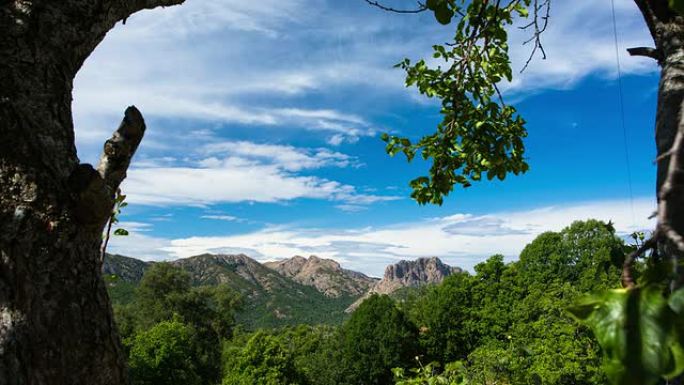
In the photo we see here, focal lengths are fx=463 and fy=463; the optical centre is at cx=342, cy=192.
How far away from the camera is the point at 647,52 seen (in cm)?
257

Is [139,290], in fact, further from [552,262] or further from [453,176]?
[453,176]

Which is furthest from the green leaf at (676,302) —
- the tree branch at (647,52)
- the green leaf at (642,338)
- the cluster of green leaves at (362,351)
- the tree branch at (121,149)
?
the cluster of green leaves at (362,351)

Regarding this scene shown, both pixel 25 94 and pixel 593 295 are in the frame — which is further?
pixel 25 94

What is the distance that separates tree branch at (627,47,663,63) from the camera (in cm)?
252

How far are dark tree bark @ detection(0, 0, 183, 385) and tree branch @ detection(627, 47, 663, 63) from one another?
277 cm

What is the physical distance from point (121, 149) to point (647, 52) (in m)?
2.83

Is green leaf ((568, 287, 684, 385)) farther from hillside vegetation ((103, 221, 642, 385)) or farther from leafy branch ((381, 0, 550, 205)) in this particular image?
hillside vegetation ((103, 221, 642, 385))

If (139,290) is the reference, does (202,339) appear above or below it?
below

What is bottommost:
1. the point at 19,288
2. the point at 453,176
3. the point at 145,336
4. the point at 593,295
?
the point at 145,336

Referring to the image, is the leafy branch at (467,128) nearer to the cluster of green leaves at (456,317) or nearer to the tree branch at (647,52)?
the tree branch at (647,52)

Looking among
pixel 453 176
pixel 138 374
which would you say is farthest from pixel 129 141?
pixel 138 374

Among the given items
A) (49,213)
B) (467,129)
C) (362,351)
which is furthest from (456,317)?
(49,213)

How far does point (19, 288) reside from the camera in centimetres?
173

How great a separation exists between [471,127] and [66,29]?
3.51 meters
